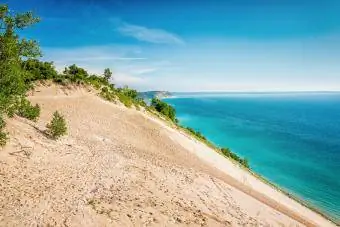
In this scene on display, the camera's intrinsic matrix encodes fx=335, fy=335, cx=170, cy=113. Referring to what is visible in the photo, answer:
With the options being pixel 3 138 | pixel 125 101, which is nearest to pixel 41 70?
pixel 125 101

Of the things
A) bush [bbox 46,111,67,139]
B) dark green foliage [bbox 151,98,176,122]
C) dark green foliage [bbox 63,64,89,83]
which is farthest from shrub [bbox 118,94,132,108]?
bush [bbox 46,111,67,139]

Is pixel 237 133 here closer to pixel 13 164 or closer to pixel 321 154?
pixel 321 154

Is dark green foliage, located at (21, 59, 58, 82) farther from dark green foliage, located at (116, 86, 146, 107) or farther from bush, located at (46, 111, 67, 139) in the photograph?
bush, located at (46, 111, 67, 139)

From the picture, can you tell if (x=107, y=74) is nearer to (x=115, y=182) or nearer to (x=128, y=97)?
(x=128, y=97)

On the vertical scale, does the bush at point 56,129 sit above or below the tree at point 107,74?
below

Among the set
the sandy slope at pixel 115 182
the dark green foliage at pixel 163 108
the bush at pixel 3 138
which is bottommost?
the sandy slope at pixel 115 182

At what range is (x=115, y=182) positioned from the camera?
22.2m

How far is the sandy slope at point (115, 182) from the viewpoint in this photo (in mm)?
17031

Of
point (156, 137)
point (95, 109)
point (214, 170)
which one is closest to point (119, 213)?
point (214, 170)

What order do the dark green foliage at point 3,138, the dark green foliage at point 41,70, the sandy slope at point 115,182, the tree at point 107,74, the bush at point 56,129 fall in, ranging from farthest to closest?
the tree at point 107,74, the dark green foliage at point 41,70, the bush at point 56,129, the dark green foliage at point 3,138, the sandy slope at point 115,182

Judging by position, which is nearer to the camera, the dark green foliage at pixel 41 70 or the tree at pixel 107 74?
→ the dark green foliage at pixel 41 70

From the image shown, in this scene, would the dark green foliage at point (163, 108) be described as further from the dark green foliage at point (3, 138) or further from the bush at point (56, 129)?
the dark green foliage at point (3, 138)

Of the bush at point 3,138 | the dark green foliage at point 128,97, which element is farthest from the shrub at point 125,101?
the bush at point 3,138

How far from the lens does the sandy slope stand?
1703 centimetres
